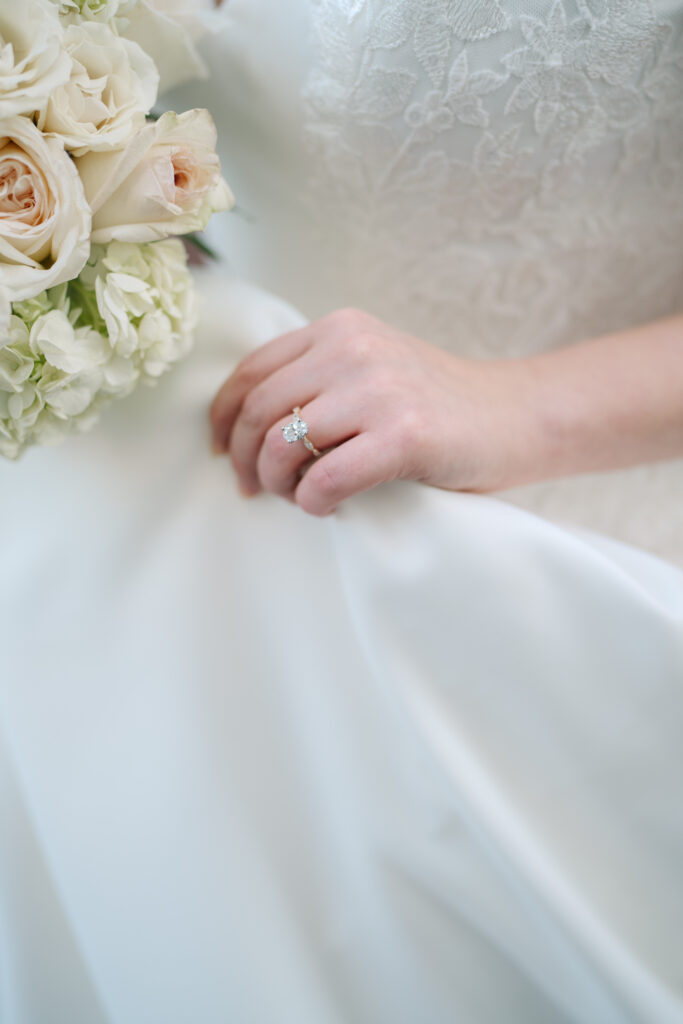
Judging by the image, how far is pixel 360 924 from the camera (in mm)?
647

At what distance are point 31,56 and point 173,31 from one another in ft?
0.78

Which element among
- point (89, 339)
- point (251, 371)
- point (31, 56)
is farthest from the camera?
point (251, 371)

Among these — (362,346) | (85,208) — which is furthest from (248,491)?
(85,208)

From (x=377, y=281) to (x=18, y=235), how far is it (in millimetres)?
522

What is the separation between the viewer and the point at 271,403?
0.69 metres

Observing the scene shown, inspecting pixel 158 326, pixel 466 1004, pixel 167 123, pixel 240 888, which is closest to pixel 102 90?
pixel 167 123

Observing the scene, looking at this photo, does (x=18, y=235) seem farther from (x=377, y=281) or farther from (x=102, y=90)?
(x=377, y=281)

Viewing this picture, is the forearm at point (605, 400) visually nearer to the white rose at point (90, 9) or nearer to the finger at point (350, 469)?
the finger at point (350, 469)

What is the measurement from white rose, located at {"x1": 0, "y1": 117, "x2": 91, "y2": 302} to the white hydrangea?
41 mm

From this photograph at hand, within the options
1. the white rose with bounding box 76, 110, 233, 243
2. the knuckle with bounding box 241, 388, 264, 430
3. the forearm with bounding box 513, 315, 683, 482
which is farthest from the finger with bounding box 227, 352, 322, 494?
the forearm with bounding box 513, 315, 683, 482

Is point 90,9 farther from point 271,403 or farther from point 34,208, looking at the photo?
point 271,403

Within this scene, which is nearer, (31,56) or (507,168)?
(31,56)

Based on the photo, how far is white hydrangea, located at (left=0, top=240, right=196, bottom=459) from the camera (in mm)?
576

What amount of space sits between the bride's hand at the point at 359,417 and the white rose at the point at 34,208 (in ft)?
0.76
